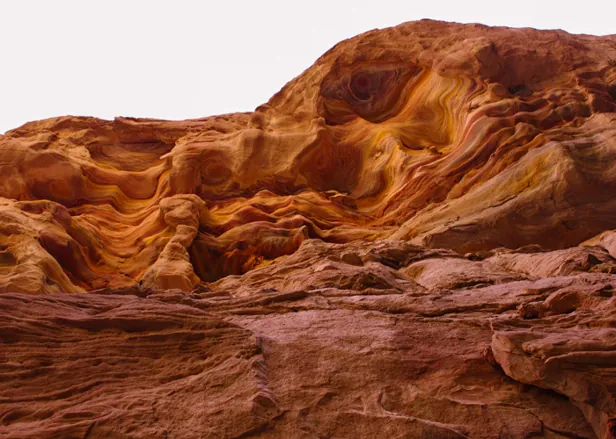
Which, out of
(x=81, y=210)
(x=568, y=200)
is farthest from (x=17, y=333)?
(x=81, y=210)

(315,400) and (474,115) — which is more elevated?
(474,115)

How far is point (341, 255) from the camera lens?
11.2 m

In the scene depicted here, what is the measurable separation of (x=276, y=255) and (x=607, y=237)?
6904mm

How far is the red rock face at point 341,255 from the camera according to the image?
479cm

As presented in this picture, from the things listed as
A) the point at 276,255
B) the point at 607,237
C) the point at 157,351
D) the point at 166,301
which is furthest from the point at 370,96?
the point at 157,351

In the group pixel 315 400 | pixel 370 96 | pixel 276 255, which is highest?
pixel 370 96

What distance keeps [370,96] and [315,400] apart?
17188 millimetres

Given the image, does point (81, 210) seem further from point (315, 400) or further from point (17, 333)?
point (315, 400)

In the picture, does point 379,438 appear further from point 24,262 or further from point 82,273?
point 82,273

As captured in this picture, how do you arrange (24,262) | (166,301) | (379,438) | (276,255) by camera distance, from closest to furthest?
1. (379,438)
2. (166,301)
3. (24,262)
4. (276,255)

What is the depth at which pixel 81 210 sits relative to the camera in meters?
17.5

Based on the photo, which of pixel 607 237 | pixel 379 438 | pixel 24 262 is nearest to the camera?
pixel 379 438

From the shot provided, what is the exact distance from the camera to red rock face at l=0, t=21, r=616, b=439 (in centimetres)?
479

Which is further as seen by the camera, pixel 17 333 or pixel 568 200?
pixel 568 200
